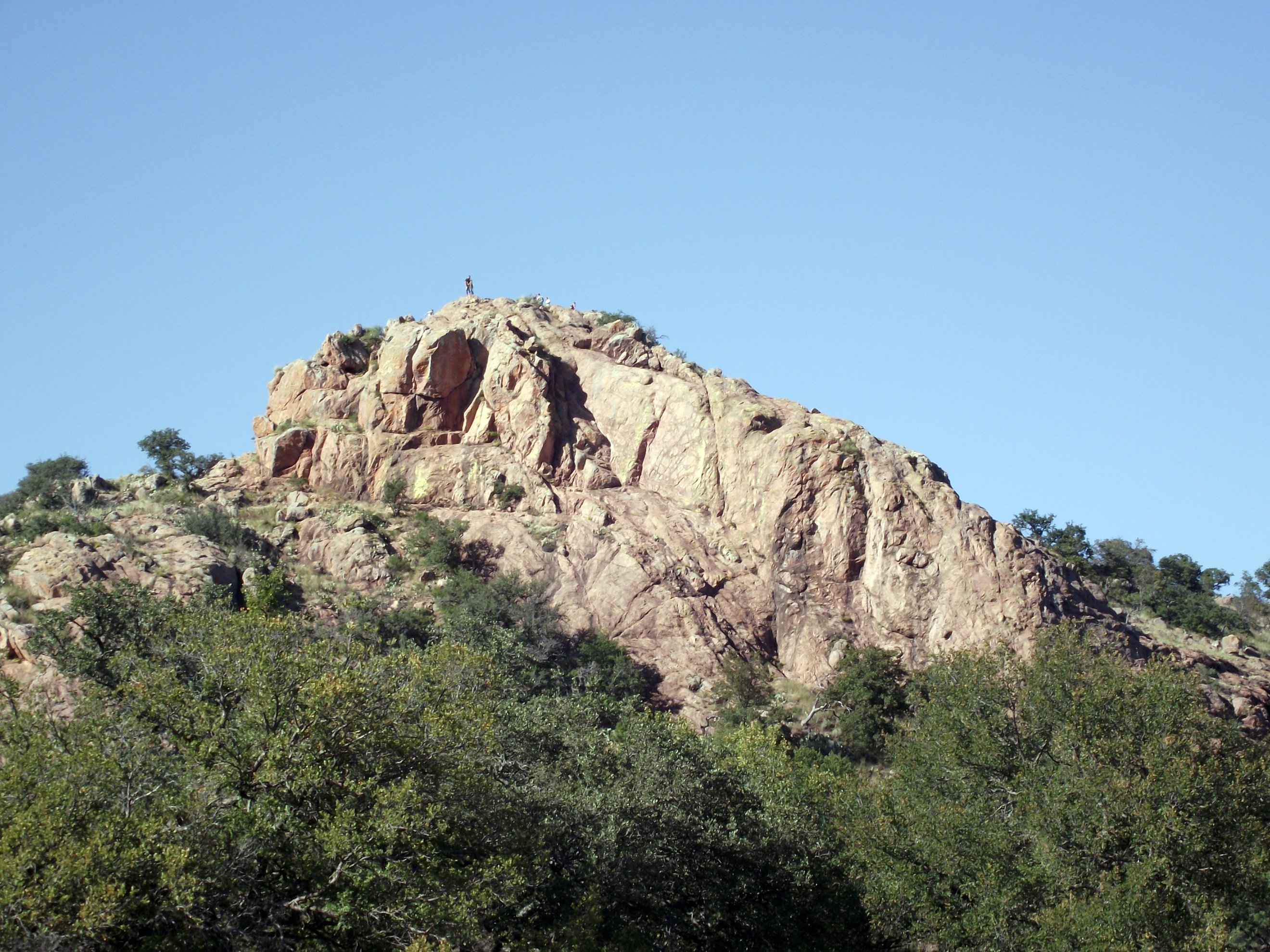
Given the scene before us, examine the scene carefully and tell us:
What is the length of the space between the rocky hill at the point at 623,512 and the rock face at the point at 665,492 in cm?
9

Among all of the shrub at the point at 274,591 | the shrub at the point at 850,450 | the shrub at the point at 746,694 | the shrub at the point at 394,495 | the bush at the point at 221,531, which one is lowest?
the shrub at the point at 746,694

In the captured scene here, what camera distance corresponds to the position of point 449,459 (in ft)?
192

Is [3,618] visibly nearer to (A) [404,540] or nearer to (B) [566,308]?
(A) [404,540]

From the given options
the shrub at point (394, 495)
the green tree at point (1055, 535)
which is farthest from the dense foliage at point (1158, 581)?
the shrub at point (394, 495)

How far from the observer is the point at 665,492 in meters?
57.7

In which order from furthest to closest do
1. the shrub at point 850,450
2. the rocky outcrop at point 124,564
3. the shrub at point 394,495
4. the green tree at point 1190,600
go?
the green tree at point 1190,600 < the shrub at point 394,495 < the shrub at point 850,450 < the rocky outcrop at point 124,564

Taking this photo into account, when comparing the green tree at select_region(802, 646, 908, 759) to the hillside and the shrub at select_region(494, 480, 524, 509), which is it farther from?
the shrub at select_region(494, 480, 524, 509)

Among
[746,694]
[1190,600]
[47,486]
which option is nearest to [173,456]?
[47,486]

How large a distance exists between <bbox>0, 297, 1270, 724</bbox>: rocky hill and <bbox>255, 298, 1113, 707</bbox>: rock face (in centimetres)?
9

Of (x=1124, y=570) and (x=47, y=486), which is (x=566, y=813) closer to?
(x=47, y=486)

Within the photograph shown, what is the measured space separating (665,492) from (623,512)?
251cm

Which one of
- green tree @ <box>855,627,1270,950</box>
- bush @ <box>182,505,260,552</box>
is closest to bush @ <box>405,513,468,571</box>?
bush @ <box>182,505,260,552</box>

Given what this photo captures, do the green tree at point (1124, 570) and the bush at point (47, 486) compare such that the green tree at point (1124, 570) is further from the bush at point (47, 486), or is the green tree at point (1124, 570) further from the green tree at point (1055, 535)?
the bush at point (47, 486)

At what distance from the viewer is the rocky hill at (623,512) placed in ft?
167
